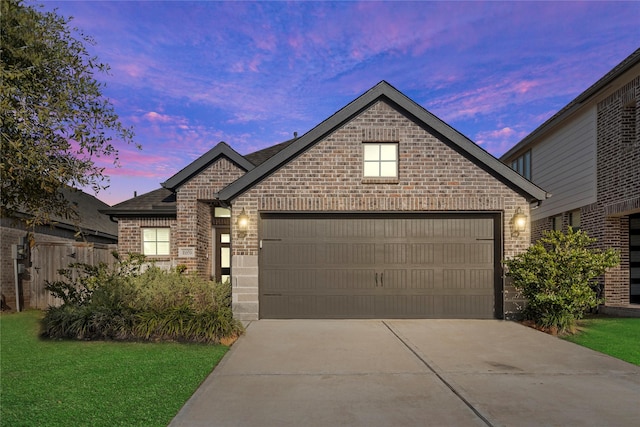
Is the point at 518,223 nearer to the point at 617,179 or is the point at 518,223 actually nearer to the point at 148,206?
the point at 617,179

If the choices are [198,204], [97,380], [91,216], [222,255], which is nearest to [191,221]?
[198,204]

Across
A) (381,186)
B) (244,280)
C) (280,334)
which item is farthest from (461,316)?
(244,280)

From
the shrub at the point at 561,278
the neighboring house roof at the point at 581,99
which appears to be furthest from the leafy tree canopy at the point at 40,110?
the neighboring house roof at the point at 581,99

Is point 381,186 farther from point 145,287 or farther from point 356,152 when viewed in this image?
point 145,287

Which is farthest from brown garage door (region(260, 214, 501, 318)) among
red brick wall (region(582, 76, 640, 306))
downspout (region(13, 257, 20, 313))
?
downspout (region(13, 257, 20, 313))

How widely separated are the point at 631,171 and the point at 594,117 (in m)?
A: 2.53

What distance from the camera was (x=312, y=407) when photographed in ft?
15.9

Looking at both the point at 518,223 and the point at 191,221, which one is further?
the point at 191,221

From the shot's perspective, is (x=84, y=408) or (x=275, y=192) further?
(x=275, y=192)

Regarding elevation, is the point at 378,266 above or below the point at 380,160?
below

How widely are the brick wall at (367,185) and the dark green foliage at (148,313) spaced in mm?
1942

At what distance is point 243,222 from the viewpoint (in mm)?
10578

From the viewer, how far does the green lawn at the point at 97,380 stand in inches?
180

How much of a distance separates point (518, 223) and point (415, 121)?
137 inches
